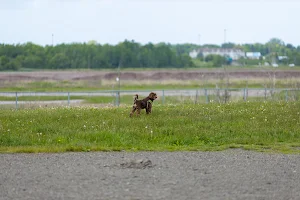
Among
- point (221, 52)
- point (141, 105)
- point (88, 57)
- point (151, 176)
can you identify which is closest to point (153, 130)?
point (141, 105)

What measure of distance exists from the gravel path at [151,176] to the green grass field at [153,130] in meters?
1.28

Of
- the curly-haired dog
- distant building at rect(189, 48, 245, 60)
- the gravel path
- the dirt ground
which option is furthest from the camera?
distant building at rect(189, 48, 245, 60)

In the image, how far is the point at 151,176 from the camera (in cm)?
1141

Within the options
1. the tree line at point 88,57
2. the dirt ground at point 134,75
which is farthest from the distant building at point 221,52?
the dirt ground at point 134,75

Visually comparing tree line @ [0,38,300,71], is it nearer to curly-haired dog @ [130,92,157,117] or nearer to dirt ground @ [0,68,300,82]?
dirt ground @ [0,68,300,82]

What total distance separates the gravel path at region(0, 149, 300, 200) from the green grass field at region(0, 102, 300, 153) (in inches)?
50.3

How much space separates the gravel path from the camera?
9.98 m

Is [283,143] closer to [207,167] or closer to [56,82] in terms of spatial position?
[207,167]

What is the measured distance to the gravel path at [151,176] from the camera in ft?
32.7

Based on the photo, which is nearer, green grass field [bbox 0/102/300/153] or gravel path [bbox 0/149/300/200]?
gravel path [bbox 0/149/300/200]

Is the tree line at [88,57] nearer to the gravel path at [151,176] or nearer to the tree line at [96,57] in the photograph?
the tree line at [96,57]

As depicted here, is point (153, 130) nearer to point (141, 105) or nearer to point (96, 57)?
point (141, 105)

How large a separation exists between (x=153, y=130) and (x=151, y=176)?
6260 millimetres

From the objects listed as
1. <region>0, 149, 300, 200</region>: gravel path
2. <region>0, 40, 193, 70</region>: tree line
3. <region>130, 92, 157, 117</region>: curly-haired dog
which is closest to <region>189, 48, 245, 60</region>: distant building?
<region>0, 40, 193, 70</region>: tree line
